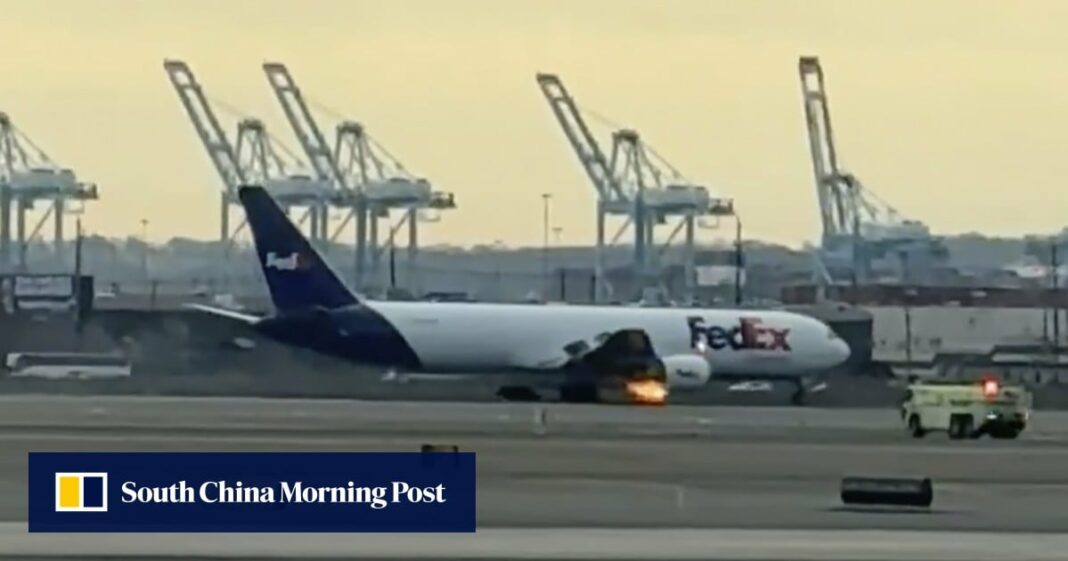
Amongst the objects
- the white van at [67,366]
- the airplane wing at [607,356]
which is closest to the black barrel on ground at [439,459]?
the airplane wing at [607,356]

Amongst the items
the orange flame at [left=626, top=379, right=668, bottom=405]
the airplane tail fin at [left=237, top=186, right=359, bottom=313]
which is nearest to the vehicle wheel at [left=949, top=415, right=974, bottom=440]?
the orange flame at [left=626, top=379, right=668, bottom=405]

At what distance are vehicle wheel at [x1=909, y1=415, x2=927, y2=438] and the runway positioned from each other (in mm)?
833

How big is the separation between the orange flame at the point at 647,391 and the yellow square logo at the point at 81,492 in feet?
151

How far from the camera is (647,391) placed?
242ft

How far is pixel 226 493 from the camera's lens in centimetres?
2930

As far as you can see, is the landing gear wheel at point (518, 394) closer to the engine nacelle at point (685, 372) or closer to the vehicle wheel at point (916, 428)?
the engine nacelle at point (685, 372)

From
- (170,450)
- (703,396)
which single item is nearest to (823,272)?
(703,396)

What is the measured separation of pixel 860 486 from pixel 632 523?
15.9ft

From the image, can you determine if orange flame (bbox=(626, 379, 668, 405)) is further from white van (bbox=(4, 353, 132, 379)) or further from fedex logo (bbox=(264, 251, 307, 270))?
white van (bbox=(4, 353, 132, 379))

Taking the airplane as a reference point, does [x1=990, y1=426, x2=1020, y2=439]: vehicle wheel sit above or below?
below

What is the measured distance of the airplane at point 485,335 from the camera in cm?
7425

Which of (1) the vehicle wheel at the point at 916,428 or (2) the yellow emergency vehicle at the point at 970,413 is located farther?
(1) the vehicle wheel at the point at 916,428

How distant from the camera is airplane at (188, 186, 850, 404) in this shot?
7425 centimetres

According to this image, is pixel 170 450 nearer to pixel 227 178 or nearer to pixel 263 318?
pixel 263 318
